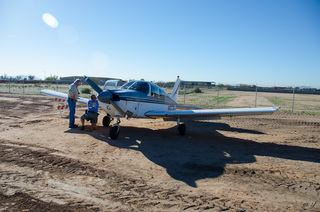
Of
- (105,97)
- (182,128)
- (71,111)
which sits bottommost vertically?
(182,128)

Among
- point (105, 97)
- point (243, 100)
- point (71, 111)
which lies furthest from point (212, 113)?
point (243, 100)

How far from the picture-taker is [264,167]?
5148mm

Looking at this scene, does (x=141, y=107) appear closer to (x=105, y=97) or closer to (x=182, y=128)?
(x=105, y=97)

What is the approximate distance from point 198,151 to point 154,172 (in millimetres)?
2249

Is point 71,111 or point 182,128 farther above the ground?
point 71,111

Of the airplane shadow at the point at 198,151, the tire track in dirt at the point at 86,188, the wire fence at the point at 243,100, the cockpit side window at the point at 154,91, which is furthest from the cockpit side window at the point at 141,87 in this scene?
the wire fence at the point at 243,100

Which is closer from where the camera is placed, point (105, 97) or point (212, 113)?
point (105, 97)

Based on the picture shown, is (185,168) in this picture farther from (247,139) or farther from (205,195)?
(247,139)

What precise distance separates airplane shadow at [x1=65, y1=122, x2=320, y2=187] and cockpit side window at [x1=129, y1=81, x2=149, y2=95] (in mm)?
1939

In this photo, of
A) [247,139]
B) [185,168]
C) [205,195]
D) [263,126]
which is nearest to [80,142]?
[185,168]

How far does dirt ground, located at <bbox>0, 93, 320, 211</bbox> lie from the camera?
11.3ft

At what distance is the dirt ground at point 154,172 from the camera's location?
343cm

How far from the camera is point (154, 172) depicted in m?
4.72

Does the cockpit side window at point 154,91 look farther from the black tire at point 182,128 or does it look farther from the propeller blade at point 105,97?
the propeller blade at point 105,97
